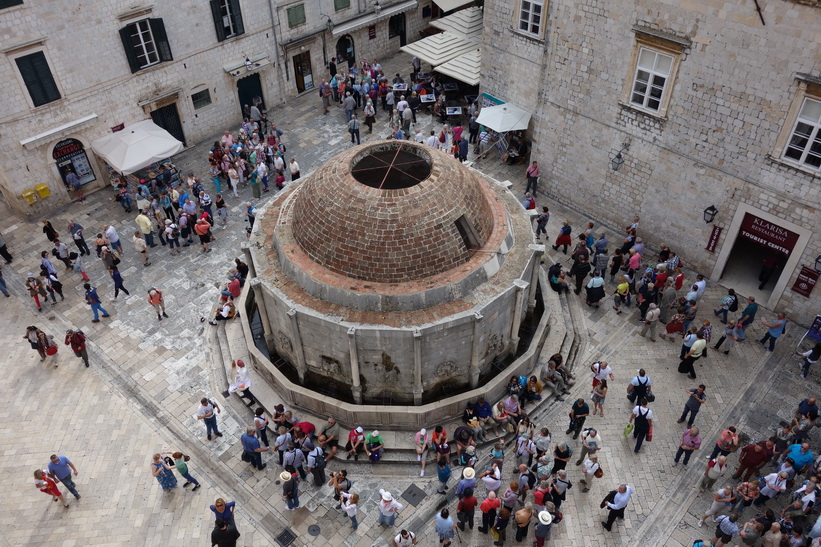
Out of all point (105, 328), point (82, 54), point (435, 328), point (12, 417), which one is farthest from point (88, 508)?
point (82, 54)

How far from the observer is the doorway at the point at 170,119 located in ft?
90.7

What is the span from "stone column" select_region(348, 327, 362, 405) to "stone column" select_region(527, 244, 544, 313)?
19.4ft

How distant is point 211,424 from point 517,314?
9.08 metres

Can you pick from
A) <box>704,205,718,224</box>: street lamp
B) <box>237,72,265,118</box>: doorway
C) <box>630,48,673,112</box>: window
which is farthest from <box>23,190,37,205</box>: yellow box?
<box>704,205,718,224</box>: street lamp

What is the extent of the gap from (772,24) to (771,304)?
8.84 m

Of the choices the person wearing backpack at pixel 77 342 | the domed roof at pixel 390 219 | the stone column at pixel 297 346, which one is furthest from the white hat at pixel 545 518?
the person wearing backpack at pixel 77 342

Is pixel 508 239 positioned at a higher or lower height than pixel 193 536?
higher

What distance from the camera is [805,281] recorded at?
1930 cm

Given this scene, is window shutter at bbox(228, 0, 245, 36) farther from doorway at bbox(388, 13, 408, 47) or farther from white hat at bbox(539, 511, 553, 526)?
white hat at bbox(539, 511, 553, 526)

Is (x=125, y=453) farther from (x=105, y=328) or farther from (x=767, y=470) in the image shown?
(x=767, y=470)

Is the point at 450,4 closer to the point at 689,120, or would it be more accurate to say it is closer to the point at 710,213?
the point at 689,120

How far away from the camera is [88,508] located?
1597cm

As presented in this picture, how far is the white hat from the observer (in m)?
Result: 13.9

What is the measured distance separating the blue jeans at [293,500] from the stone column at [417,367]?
158 inches
